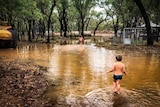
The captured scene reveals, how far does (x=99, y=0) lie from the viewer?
52.9m

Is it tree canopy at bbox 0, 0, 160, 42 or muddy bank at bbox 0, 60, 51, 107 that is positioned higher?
tree canopy at bbox 0, 0, 160, 42

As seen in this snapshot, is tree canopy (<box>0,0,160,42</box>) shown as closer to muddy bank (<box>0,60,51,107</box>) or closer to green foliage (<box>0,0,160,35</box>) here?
green foliage (<box>0,0,160,35</box>)

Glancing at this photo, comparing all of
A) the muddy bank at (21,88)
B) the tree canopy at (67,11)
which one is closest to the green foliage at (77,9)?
the tree canopy at (67,11)

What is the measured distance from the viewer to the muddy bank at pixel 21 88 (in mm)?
7438

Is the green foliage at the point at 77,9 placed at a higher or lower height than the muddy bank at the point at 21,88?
higher

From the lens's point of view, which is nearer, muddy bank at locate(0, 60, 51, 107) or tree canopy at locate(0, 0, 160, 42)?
muddy bank at locate(0, 60, 51, 107)

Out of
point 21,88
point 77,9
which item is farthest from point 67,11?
point 21,88

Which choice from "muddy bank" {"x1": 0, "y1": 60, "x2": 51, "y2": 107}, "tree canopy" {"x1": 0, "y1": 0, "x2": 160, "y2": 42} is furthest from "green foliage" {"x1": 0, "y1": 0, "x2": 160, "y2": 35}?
"muddy bank" {"x1": 0, "y1": 60, "x2": 51, "y2": 107}

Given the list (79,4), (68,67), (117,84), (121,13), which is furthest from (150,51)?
(79,4)

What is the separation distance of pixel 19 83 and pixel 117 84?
324cm

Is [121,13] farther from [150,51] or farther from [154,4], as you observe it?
[150,51]

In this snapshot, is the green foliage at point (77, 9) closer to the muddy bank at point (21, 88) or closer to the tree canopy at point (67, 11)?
the tree canopy at point (67, 11)

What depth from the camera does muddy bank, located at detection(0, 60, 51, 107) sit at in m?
7.44

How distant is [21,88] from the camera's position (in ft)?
29.0
